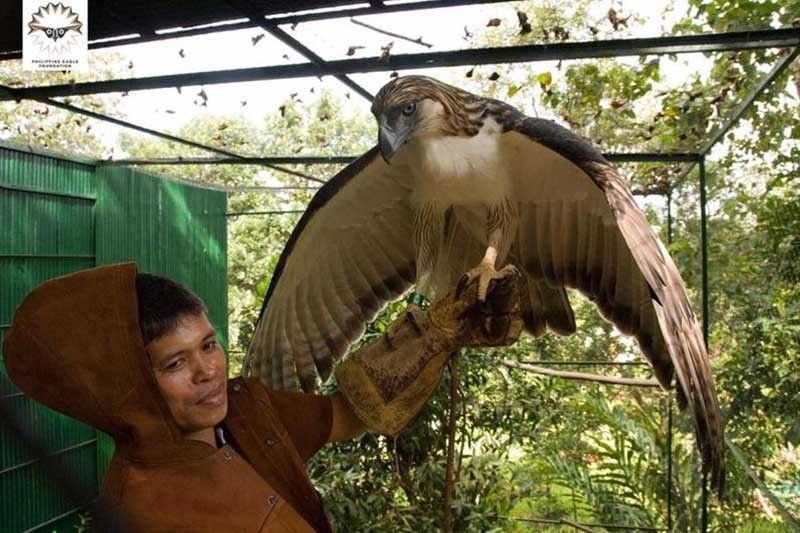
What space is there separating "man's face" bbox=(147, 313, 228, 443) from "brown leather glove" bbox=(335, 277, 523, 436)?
593 mm

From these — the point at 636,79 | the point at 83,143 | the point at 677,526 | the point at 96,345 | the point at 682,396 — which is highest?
the point at 83,143

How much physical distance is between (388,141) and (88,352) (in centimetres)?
109

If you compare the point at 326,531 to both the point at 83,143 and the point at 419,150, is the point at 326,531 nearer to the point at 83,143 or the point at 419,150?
the point at 419,150

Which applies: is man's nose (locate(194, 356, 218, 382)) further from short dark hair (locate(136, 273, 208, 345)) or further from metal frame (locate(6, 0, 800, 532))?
metal frame (locate(6, 0, 800, 532))

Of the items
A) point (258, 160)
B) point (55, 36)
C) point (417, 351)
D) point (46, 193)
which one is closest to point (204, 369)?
point (417, 351)

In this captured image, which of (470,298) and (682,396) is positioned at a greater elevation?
(470,298)

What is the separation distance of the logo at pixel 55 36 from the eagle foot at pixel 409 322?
1.93 metres

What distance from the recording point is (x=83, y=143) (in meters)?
16.6

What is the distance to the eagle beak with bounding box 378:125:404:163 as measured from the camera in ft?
6.41

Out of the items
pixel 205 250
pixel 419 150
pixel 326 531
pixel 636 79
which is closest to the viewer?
pixel 326 531

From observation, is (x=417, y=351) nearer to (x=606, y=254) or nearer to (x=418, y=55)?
(x=606, y=254)

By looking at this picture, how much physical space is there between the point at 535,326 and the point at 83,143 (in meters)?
16.6

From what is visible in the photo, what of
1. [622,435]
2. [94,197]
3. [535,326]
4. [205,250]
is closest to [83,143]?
[205,250]

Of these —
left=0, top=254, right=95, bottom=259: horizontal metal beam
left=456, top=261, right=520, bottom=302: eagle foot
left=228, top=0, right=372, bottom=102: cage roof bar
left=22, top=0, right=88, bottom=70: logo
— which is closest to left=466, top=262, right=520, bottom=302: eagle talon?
left=456, top=261, right=520, bottom=302: eagle foot
